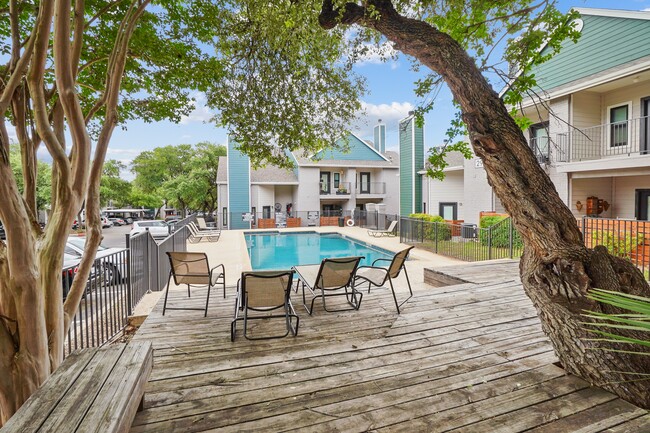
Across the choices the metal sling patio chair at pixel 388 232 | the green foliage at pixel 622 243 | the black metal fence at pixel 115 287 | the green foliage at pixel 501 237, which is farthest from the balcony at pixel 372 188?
the black metal fence at pixel 115 287

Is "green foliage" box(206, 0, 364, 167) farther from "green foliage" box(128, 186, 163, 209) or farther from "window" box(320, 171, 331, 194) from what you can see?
"green foliage" box(128, 186, 163, 209)

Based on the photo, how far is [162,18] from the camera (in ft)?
15.1

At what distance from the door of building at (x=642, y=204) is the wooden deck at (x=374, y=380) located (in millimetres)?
9212

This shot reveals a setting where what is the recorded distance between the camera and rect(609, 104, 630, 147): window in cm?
1016

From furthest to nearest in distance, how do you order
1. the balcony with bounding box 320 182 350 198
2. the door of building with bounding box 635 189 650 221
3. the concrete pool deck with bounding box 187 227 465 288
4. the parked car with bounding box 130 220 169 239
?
the balcony with bounding box 320 182 350 198 < the parked car with bounding box 130 220 169 239 < the door of building with bounding box 635 189 650 221 < the concrete pool deck with bounding box 187 227 465 288

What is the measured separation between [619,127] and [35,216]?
14.9m

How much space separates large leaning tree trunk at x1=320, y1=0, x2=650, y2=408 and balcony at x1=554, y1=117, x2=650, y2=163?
30.5 ft

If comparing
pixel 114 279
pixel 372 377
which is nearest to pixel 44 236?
pixel 114 279

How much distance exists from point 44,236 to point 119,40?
2.22m

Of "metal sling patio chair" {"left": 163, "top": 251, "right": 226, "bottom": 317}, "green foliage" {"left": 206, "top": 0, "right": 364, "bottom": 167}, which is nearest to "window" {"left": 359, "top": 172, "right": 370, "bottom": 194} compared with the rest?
"green foliage" {"left": 206, "top": 0, "right": 364, "bottom": 167}

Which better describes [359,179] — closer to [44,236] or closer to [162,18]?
[162,18]

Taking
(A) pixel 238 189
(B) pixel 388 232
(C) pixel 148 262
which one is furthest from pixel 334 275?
(A) pixel 238 189

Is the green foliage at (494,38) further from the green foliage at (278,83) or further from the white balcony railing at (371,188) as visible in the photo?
the white balcony railing at (371,188)

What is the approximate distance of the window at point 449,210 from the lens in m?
18.5
